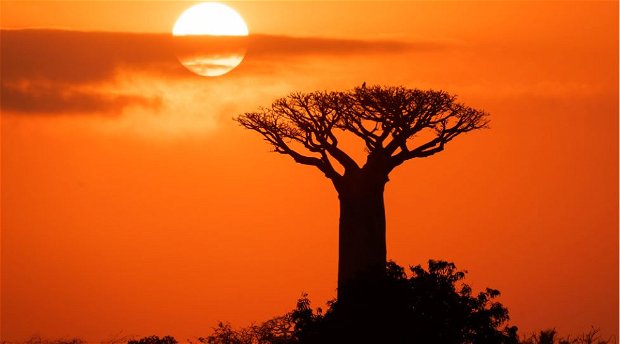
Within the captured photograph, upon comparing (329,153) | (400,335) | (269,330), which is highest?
(329,153)

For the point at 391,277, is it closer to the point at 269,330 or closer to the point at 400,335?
the point at 400,335

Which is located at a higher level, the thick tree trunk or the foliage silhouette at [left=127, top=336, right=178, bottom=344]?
the thick tree trunk

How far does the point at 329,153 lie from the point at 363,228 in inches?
75.2

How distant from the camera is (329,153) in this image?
1736 inches

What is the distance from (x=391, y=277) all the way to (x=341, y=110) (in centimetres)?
653

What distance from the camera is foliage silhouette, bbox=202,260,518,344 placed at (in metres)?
38.2

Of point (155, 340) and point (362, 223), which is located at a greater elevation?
point (362, 223)

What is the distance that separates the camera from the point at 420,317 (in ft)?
126

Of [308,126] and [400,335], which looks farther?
[308,126]

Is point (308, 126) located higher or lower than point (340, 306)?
higher

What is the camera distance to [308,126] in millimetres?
44594

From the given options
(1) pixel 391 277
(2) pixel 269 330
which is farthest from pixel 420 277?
(2) pixel 269 330

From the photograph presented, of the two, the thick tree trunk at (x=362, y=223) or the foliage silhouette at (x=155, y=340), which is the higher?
the thick tree trunk at (x=362, y=223)

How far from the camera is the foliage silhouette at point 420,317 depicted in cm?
3822
